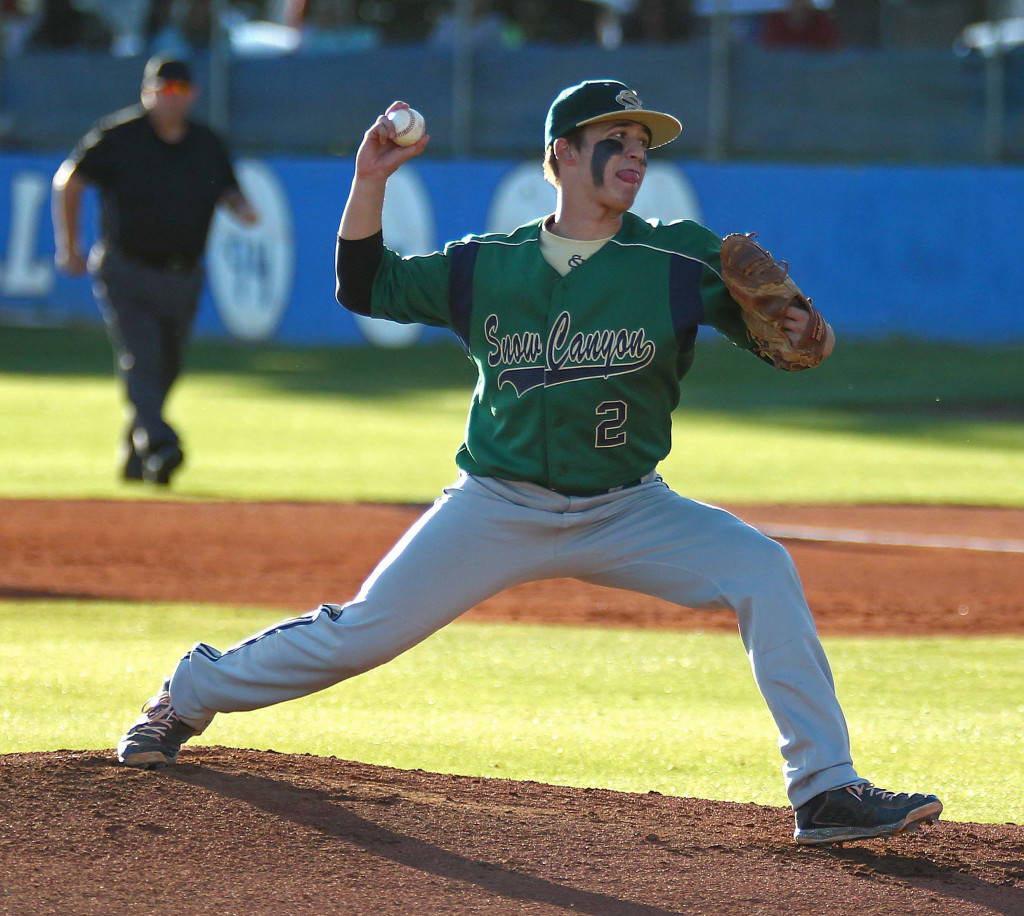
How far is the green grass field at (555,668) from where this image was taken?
15.2ft

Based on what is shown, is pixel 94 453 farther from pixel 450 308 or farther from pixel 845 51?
pixel 845 51

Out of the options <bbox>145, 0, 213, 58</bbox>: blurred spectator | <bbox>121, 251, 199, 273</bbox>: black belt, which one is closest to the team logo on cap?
<bbox>121, 251, 199, 273</bbox>: black belt

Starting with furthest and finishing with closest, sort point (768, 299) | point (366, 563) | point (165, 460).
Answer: point (165, 460), point (366, 563), point (768, 299)

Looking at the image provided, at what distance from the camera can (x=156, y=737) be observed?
13.1ft

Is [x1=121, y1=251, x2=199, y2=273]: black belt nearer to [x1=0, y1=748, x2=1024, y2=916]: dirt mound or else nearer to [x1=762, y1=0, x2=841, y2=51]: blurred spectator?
[x1=0, y1=748, x2=1024, y2=916]: dirt mound

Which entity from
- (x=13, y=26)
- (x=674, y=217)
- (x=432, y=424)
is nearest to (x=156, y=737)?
(x=432, y=424)

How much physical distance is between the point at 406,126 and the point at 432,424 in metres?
10.0

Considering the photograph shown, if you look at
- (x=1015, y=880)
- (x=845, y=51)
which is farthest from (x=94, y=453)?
(x=845, y=51)

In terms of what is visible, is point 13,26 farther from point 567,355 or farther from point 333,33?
point 567,355

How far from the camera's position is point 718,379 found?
688 inches

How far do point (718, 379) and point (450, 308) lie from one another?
536 inches

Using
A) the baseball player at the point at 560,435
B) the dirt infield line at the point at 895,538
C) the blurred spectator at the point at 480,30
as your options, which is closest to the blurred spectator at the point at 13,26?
the blurred spectator at the point at 480,30

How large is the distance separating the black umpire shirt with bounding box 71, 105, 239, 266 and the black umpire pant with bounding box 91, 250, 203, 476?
0.12m

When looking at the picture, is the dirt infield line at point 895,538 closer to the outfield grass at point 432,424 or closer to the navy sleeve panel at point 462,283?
the outfield grass at point 432,424
